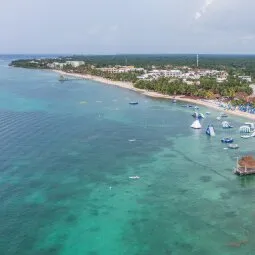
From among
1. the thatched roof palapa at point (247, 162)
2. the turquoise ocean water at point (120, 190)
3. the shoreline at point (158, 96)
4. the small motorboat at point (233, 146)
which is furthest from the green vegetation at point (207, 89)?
the thatched roof palapa at point (247, 162)

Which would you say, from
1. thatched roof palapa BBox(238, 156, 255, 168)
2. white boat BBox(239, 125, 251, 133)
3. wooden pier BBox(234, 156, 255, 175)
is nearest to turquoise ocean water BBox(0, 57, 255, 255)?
wooden pier BBox(234, 156, 255, 175)

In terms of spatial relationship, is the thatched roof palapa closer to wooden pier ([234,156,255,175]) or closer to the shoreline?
wooden pier ([234,156,255,175])

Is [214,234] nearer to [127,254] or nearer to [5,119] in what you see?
[127,254]

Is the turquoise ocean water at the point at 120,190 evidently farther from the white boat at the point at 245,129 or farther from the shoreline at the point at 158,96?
the shoreline at the point at 158,96

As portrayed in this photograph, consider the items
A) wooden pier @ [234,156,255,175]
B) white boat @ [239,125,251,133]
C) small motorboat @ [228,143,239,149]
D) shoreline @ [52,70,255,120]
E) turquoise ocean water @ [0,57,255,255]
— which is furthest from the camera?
shoreline @ [52,70,255,120]

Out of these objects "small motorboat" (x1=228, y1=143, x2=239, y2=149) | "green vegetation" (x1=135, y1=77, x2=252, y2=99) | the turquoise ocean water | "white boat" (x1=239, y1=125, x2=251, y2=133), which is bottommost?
the turquoise ocean water

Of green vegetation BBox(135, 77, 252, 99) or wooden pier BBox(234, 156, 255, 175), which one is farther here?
green vegetation BBox(135, 77, 252, 99)

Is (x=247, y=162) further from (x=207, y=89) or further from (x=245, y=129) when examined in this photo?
(x=207, y=89)
